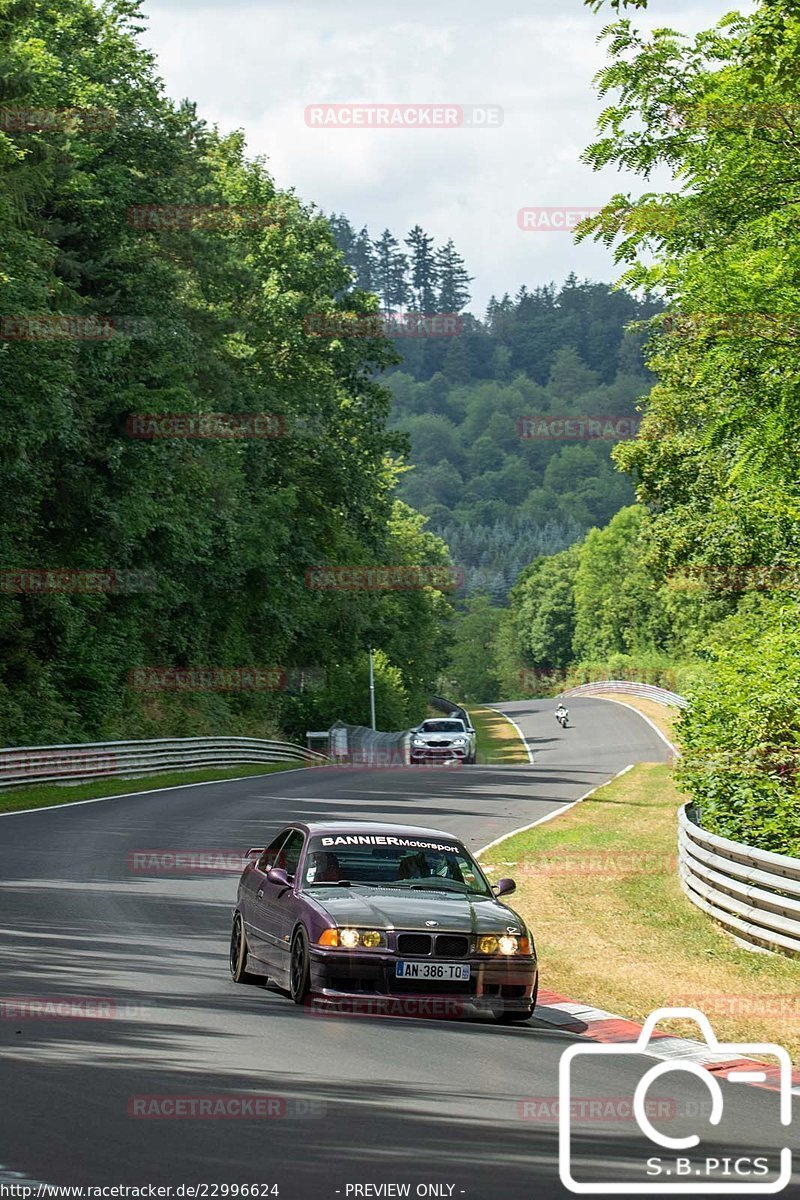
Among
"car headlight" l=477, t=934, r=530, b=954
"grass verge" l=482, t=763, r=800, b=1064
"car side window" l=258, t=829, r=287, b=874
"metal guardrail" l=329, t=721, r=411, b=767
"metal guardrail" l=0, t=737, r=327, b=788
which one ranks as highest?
"car side window" l=258, t=829, r=287, b=874

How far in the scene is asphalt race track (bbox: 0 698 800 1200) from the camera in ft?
20.9

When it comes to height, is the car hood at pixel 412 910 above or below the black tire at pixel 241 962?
above

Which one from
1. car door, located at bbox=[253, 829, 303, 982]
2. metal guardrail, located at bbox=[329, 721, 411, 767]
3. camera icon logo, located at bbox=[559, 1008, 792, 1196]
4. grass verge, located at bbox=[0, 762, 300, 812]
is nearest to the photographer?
camera icon logo, located at bbox=[559, 1008, 792, 1196]

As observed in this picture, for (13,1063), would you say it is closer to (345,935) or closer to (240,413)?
A: (345,935)

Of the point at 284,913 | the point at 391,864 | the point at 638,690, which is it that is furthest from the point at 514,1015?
the point at 638,690

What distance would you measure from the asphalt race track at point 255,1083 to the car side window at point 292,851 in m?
0.94

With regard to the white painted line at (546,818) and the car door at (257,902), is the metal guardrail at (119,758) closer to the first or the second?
the white painted line at (546,818)

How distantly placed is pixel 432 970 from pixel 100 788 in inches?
1033

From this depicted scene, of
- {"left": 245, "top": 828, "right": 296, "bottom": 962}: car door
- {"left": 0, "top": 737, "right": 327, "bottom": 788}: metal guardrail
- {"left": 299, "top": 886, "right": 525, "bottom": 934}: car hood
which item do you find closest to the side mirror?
{"left": 299, "top": 886, "right": 525, "bottom": 934}: car hood

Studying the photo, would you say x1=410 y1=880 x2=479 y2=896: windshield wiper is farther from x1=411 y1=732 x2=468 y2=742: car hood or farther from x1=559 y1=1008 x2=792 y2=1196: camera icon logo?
x1=411 y1=732 x2=468 y2=742: car hood

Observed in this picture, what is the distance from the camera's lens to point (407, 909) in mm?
11023

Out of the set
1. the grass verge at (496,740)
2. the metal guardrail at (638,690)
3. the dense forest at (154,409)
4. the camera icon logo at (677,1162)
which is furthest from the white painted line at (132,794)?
the metal guardrail at (638,690)

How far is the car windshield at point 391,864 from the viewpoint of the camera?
38.9ft

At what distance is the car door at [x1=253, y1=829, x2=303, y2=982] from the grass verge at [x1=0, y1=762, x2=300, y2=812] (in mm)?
18187
